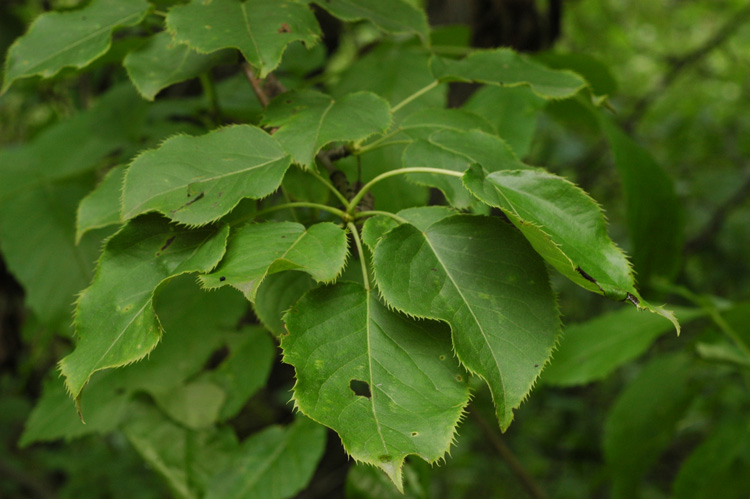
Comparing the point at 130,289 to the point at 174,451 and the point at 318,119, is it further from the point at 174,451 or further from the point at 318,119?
the point at 174,451

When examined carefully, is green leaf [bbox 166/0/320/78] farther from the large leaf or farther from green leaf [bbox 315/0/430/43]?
the large leaf

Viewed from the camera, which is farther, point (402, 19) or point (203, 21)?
point (402, 19)

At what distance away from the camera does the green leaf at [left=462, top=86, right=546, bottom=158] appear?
97 centimetres

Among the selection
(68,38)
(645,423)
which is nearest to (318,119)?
(68,38)

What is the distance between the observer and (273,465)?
3.04ft

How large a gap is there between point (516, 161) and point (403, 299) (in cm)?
23

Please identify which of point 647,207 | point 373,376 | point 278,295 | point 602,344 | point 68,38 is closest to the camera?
point 373,376

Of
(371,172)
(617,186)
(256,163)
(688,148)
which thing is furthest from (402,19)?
(688,148)

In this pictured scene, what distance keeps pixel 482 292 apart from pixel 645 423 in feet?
3.23

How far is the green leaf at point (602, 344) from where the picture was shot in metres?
1.12

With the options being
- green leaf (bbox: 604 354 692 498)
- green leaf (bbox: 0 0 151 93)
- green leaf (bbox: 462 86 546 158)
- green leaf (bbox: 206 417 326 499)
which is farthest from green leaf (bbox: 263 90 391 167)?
green leaf (bbox: 604 354 692 498)

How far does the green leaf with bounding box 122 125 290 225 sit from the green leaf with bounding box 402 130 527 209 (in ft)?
0.48

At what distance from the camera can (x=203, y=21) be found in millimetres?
578

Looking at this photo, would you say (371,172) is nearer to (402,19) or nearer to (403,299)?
(402,19)
